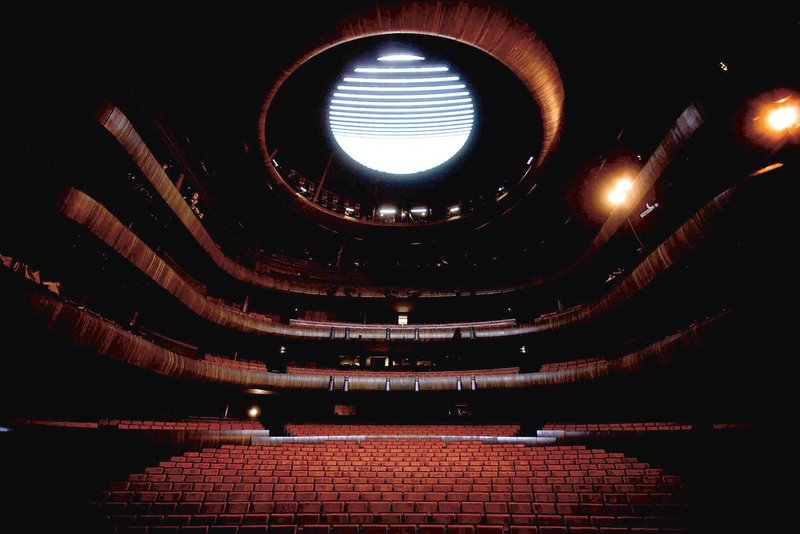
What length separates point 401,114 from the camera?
489 inches

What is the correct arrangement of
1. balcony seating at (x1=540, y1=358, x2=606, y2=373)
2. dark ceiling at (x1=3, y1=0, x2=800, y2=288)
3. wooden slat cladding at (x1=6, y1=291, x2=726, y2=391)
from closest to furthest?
dark ceiling at (x1=3, y1=0, x2=800, y2=288) < wooden slat cladding at (x1=6, y1=291, x2=726, y2=391) < balcony seating at (x1=540, y1=358, x2=606, y2=373)

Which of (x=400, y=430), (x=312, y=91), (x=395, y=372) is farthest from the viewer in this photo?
(x=395, y=372)

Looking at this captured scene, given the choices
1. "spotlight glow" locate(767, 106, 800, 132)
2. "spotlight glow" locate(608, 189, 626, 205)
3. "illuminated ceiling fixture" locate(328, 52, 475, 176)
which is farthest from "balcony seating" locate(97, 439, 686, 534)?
Answer: "illuminated ceiling fixture" locate(328, 52, 475, 176)

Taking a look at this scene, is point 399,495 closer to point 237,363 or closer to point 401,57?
point 237,363

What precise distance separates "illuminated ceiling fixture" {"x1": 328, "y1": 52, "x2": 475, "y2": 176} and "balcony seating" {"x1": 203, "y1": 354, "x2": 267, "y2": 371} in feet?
27.5

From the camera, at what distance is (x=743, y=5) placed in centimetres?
475

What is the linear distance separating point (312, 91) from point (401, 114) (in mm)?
3175

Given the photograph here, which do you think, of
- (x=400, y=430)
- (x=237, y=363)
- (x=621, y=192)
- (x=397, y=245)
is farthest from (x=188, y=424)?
(x=621, y=192)

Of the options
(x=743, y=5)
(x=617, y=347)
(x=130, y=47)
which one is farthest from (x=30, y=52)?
(x=617, y=347)

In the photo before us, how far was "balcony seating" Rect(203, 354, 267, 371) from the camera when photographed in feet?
37.0

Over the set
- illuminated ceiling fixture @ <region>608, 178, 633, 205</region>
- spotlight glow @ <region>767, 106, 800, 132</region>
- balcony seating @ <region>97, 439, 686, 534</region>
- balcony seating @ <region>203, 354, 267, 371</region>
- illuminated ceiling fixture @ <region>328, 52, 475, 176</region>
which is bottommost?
balcony seating @ <region>97, 439, 686, 534</region>

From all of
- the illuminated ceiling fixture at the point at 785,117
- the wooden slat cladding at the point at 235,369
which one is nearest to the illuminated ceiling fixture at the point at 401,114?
the illuminated ceiling fixture at the point at 785,117

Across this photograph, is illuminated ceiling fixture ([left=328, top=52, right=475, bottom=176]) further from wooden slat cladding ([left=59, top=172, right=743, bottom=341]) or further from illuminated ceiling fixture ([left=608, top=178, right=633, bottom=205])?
wooden slat cladding ([left=59, top=172, right=743, bottom=341])

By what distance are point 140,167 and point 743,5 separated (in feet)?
34.7
